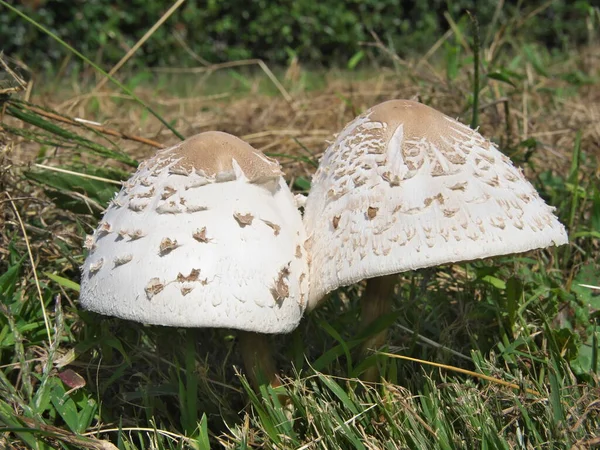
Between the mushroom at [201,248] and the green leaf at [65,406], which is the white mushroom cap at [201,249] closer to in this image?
the mushroom at [201,248]

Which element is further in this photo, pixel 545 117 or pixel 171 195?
pixel 545 117

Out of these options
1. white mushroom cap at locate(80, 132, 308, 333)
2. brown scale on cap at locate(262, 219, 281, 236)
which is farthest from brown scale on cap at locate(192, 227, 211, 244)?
brown scale on cap at locate(262, 219, 281, 236)

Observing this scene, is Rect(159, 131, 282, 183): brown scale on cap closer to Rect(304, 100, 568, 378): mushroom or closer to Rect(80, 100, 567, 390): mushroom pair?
Rect(80, 100, 567, 390): mushroom pair

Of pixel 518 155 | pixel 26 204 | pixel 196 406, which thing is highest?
pixel 518 155

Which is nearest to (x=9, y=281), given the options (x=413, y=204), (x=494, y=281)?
(x=413, y=204)

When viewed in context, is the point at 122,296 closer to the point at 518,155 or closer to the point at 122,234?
the point at 122,234

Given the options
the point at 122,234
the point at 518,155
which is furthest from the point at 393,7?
the point at 122,234

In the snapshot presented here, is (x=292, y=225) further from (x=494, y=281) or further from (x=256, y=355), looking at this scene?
(x=494, y=281)
